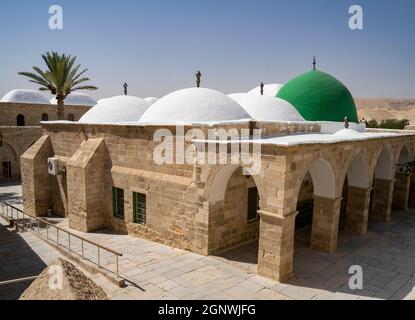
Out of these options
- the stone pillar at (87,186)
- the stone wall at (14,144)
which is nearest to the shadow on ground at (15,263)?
the stone pillar at (87,186)

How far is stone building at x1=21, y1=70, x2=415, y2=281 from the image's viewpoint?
7266 millimetres

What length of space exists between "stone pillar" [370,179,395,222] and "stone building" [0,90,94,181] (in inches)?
801

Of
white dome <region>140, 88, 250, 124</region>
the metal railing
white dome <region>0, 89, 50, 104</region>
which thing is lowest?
the metal railing

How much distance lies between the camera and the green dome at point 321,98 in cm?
1312

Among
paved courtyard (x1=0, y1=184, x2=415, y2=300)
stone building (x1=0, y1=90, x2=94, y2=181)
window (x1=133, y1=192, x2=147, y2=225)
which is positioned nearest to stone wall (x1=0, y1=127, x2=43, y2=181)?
stone building (x1=0, y1=90, x2=94, y2=181)

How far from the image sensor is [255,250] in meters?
8.97

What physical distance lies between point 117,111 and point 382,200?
10202mm

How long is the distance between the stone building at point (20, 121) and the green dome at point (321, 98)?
55.6 ft

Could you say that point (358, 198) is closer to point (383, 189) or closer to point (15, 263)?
point (383, 189)

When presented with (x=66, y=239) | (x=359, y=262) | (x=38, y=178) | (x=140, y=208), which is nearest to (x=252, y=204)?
(x=359, y=262)

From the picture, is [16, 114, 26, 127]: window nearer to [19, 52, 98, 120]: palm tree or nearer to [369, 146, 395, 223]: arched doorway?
[19, 52, 98, 120]: palm tree

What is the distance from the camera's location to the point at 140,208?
33.3 ft

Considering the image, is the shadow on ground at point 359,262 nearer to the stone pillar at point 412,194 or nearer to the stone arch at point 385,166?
the stone arch at point 385,166
